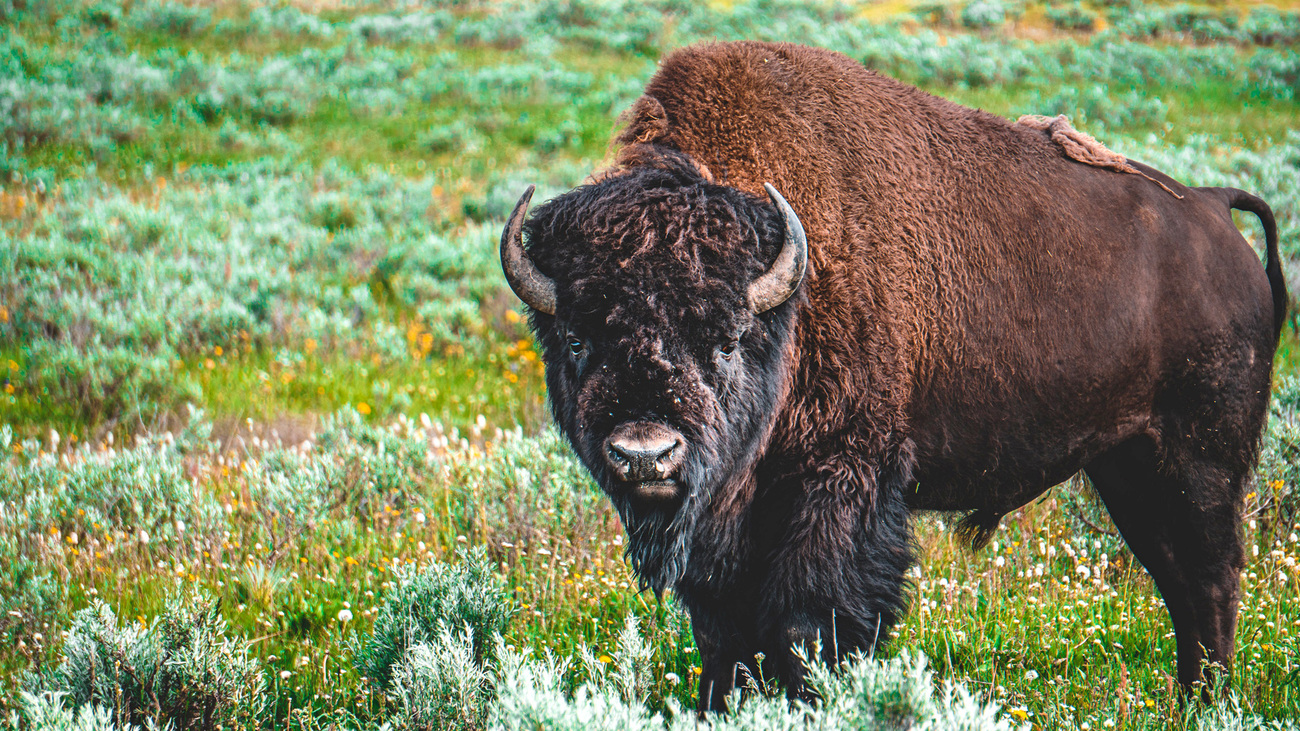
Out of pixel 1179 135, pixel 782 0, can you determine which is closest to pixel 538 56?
pixel 782 0

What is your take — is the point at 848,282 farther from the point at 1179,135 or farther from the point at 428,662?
the point at 1179,135

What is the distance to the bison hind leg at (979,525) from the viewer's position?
366 centimetres

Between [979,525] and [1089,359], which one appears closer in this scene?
[1089,359]

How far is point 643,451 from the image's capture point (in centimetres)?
257

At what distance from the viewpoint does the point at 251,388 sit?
7176 millimetres

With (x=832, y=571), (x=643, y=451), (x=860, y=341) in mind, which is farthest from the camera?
(x=860, y=341)

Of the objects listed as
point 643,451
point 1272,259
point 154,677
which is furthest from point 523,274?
point 1272,259

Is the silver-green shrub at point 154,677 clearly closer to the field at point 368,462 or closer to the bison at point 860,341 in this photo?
the field at point 368,462

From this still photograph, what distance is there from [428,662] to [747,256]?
1.71 metres

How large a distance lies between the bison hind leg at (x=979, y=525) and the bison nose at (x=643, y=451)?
5.53ft

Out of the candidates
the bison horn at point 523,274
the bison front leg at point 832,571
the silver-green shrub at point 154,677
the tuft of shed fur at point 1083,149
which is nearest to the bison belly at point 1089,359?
the tuft of shed fur at point 1083,149

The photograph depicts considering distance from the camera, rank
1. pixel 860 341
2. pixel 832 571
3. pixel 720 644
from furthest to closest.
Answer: pixel 720 644, pixel 860 341, pixel 832 571

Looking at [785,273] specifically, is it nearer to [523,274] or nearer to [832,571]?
[523,274]

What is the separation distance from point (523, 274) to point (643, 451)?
87 centimetres
